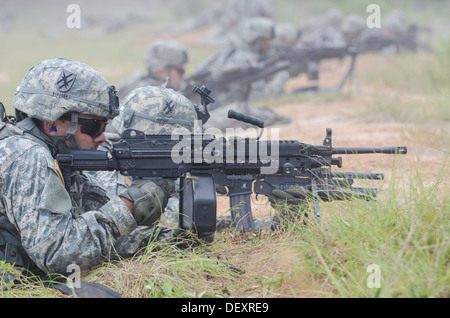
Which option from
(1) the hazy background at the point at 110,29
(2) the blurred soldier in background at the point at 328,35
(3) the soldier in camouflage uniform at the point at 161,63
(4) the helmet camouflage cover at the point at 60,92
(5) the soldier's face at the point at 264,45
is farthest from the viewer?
(1) the hazy background at the point at 110,29

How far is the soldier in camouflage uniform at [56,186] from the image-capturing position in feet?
9.86

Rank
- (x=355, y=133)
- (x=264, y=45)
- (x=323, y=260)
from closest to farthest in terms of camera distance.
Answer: (x=323, y=260)
(x=355, y=133)
(x=264, y=45)

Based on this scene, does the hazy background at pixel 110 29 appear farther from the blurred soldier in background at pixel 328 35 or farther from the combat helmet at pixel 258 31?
the combat helmet at pixel 258 31

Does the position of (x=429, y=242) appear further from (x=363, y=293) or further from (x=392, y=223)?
(x=363, y=293)

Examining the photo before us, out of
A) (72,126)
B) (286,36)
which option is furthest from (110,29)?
(72,126)

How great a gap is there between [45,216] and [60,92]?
32.6 inches

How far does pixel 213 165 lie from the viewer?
12.5 feet

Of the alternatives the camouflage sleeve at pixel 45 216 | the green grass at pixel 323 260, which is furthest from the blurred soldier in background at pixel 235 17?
the camouflage sleeve at pixel 45 216

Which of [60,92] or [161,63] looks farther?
[161,63]

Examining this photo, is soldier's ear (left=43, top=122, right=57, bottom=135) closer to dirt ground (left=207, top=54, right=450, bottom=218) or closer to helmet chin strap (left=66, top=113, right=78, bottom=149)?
helmet chin strap (left=66, top=113, right=78, bottom=149)

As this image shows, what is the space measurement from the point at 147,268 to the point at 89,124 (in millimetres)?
1030

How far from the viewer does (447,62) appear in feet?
42.2

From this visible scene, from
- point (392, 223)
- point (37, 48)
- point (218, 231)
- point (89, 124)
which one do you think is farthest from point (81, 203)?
point (37, 48)

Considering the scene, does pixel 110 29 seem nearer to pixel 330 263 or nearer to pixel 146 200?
pixel 146 200
